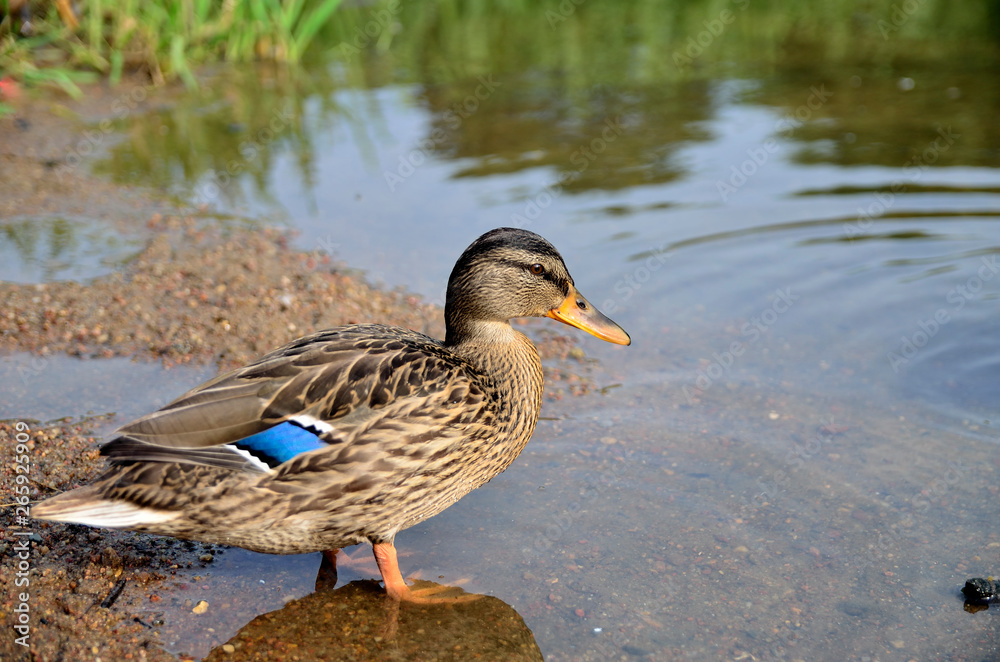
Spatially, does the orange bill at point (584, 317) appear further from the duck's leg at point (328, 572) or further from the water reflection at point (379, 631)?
the duck's leg at point (328, 572)

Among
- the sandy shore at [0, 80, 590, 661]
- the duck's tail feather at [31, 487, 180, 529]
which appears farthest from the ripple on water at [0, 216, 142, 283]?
the duck's tail feather at [31, 487, 180, 529]

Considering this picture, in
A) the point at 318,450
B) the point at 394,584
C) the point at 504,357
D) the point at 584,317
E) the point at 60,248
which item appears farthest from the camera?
the point at 60,248

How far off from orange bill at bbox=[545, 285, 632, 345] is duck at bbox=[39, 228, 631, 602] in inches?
17.9

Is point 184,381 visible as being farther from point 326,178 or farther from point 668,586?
point 326,178

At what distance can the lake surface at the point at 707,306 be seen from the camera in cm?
344

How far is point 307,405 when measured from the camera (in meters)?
3.20

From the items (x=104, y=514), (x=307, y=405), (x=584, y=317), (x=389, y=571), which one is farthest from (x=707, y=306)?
(x=104, y=514)

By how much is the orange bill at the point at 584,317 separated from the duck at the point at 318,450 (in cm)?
45

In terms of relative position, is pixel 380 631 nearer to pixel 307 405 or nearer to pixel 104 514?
pixel 307 405

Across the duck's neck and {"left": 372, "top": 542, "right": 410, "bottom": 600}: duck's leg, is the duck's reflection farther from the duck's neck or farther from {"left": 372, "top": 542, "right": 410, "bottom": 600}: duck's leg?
the duck's neck

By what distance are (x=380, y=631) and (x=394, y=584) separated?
220 mm

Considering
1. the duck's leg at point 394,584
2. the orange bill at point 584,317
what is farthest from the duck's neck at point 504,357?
the duck's leg at point 394,584

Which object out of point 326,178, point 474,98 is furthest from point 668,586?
point 474,98

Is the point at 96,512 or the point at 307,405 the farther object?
the point at 307,405
